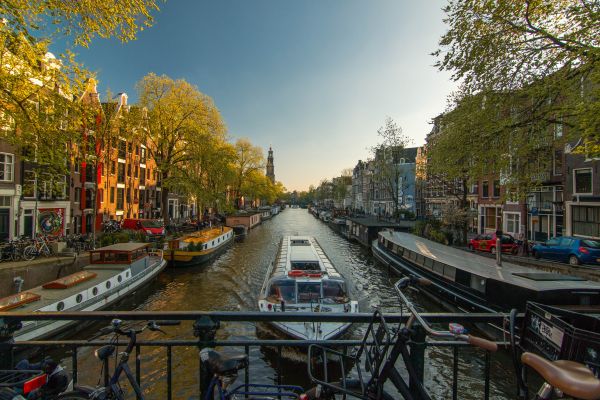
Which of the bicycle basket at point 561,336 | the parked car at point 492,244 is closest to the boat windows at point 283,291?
the bicycle basket at point 561,336

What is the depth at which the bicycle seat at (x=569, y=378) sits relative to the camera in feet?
5.86

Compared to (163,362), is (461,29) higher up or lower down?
higher up

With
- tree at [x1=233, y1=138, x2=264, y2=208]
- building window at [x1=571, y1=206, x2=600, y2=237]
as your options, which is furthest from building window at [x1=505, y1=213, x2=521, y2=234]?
tree at [x1=233, y1=138, x2=264, y2=208]

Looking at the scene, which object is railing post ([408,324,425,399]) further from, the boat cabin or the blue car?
the blue car

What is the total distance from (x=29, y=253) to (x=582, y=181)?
133 ft

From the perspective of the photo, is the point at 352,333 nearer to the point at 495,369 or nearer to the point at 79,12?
the point at 495,369

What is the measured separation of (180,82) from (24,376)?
127 ft

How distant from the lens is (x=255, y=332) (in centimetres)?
1416

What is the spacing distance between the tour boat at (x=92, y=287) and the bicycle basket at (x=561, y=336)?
11.6m

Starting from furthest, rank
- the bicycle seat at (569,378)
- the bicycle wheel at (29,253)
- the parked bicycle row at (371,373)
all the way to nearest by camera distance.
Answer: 1. the bicycle wheel at (29,253)
2. the parked bicycle row at (371,373)
3. the bicycle seat at (569,378)

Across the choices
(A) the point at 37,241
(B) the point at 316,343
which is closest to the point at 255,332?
(B) the point at 316,343

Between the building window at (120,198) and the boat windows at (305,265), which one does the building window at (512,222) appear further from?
the building window at (120,198)

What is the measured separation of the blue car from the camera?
1964 centimetres

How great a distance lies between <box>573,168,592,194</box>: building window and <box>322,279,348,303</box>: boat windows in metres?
24.8
